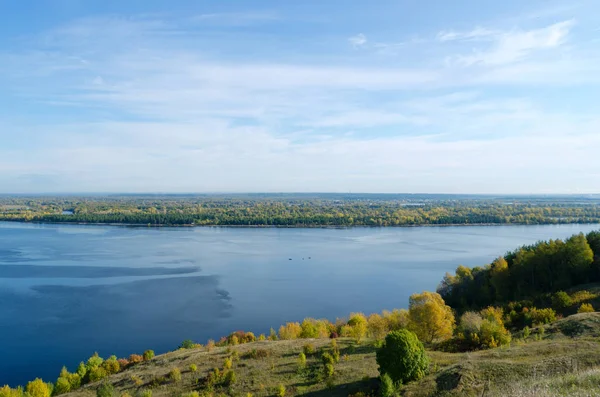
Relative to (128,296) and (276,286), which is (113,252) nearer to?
(128,296)

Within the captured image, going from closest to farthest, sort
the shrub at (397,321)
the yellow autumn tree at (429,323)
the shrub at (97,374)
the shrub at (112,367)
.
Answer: the yellow autumn tree at (429,323) → the shrub at (97,374) → the shrub at (112,367) → the shrub at (397,321)

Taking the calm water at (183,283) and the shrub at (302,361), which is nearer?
the shrub at (302,361)

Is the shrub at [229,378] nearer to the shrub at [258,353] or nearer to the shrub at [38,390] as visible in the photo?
the shrub at [258,353]

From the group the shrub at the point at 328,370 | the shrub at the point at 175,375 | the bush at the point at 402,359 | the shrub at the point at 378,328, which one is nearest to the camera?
the bush at the point at 402,359

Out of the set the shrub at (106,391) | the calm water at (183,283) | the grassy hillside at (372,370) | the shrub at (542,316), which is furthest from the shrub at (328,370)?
the calm water at (183,283)

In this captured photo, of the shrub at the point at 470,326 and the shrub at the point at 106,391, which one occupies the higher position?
the shrub at the point at 470,326
